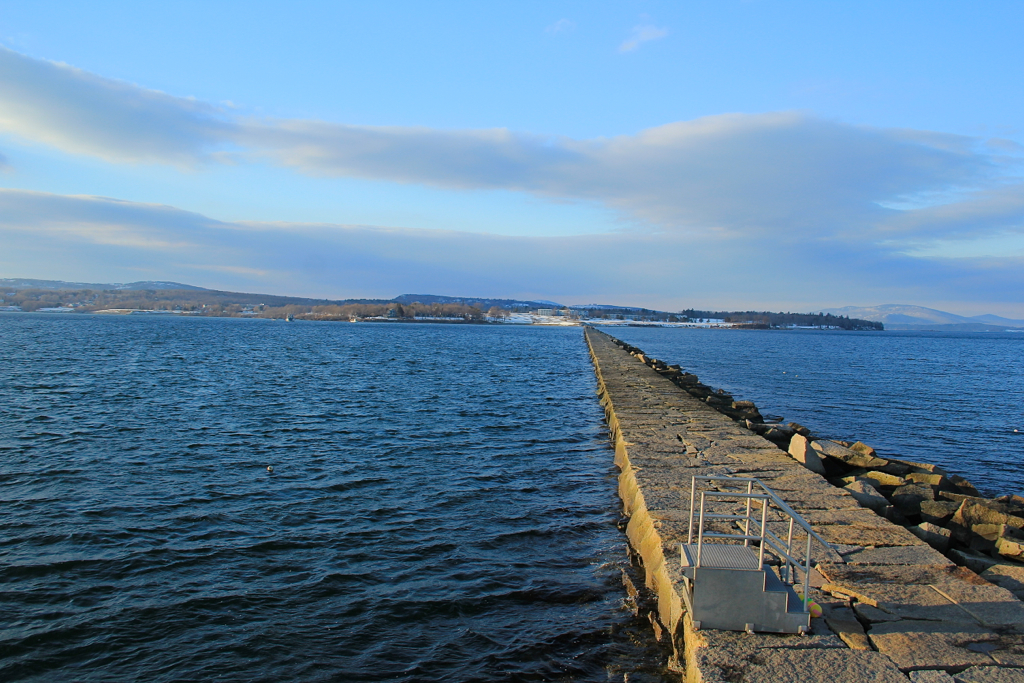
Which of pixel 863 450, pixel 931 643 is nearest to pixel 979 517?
pixel 863 450

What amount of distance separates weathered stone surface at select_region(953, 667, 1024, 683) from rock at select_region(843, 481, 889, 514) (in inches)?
154

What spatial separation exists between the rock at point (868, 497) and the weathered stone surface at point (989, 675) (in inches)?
154

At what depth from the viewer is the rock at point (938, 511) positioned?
766 cm

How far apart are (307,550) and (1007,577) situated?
684 centimetres

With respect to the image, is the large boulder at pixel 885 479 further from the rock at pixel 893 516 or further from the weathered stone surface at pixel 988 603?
the weathered stone surface at pixel 988 603

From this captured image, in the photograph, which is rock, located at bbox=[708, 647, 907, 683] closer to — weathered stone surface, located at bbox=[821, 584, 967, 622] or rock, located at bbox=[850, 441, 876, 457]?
weathered stone surface, located at bbox=[821, 584, 967, 622]

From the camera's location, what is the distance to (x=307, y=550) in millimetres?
7102

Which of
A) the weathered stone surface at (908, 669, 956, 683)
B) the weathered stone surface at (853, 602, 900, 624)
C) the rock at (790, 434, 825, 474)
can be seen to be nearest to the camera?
the weathered stone surface at (908, 669, 956, 683)

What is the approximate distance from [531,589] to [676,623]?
1.93m

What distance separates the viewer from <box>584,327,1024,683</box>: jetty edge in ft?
12.1

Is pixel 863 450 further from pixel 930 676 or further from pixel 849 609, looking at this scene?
pixel 930 676

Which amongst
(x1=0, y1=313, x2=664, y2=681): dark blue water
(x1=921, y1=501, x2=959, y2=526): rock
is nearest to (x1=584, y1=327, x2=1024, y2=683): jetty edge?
(x1=0, y1=313, x2=664, y2=681): dark blue water

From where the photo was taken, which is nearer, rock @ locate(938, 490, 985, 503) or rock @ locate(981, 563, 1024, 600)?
rock @ locate(981, 563, 1024, 600)

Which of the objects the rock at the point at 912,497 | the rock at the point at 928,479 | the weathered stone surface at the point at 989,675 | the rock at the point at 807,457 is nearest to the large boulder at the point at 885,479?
the rock at the point at 928,479
